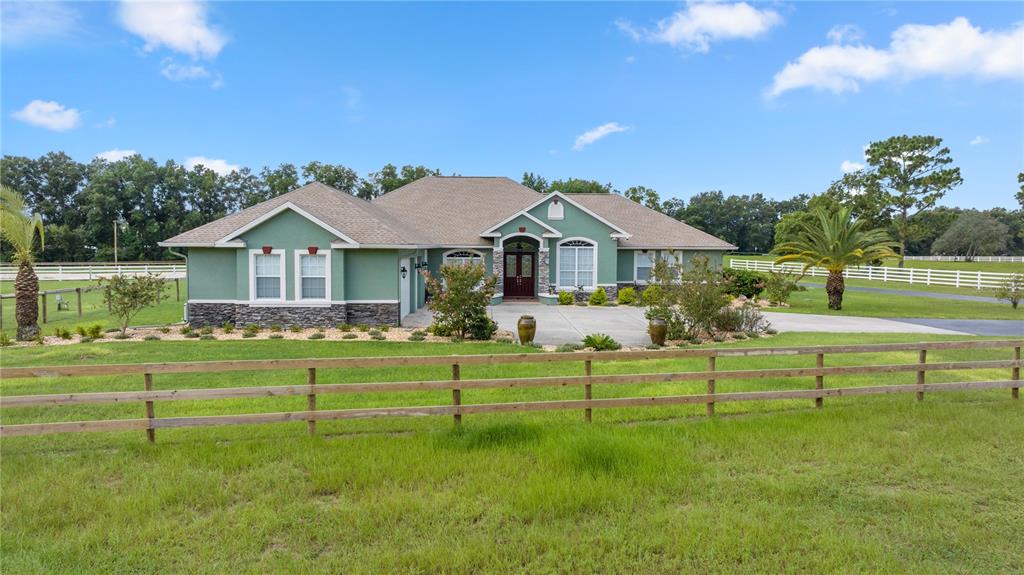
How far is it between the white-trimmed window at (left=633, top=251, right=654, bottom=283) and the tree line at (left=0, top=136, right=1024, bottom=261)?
27387 mm

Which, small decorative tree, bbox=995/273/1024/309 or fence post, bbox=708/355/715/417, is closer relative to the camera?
fence post, bbox=708/355/715/417

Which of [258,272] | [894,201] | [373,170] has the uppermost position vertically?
[373,170]

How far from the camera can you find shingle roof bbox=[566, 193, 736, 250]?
27.6 m

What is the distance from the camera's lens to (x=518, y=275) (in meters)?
26.9

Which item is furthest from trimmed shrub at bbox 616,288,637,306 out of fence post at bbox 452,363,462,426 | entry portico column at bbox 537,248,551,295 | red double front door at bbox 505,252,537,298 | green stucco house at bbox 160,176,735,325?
fence post at bbox 452,363,462,426

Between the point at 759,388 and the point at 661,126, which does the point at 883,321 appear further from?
the point at 661,126

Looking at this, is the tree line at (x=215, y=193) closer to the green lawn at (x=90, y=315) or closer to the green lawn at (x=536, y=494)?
the green lawn at (x=90, y=315)

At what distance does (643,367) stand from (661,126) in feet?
83.4

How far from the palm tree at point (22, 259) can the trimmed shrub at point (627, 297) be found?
71.8 ft

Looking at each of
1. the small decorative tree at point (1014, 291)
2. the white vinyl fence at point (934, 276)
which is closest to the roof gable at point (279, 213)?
the white vinyl fence at point (934, 276)

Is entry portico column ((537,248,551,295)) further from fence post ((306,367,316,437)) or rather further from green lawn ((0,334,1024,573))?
fence post ((306,367,316,437))

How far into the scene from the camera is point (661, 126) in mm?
33000

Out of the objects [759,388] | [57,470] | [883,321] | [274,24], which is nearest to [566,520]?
[57,470]

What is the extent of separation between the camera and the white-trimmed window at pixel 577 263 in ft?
84.4
